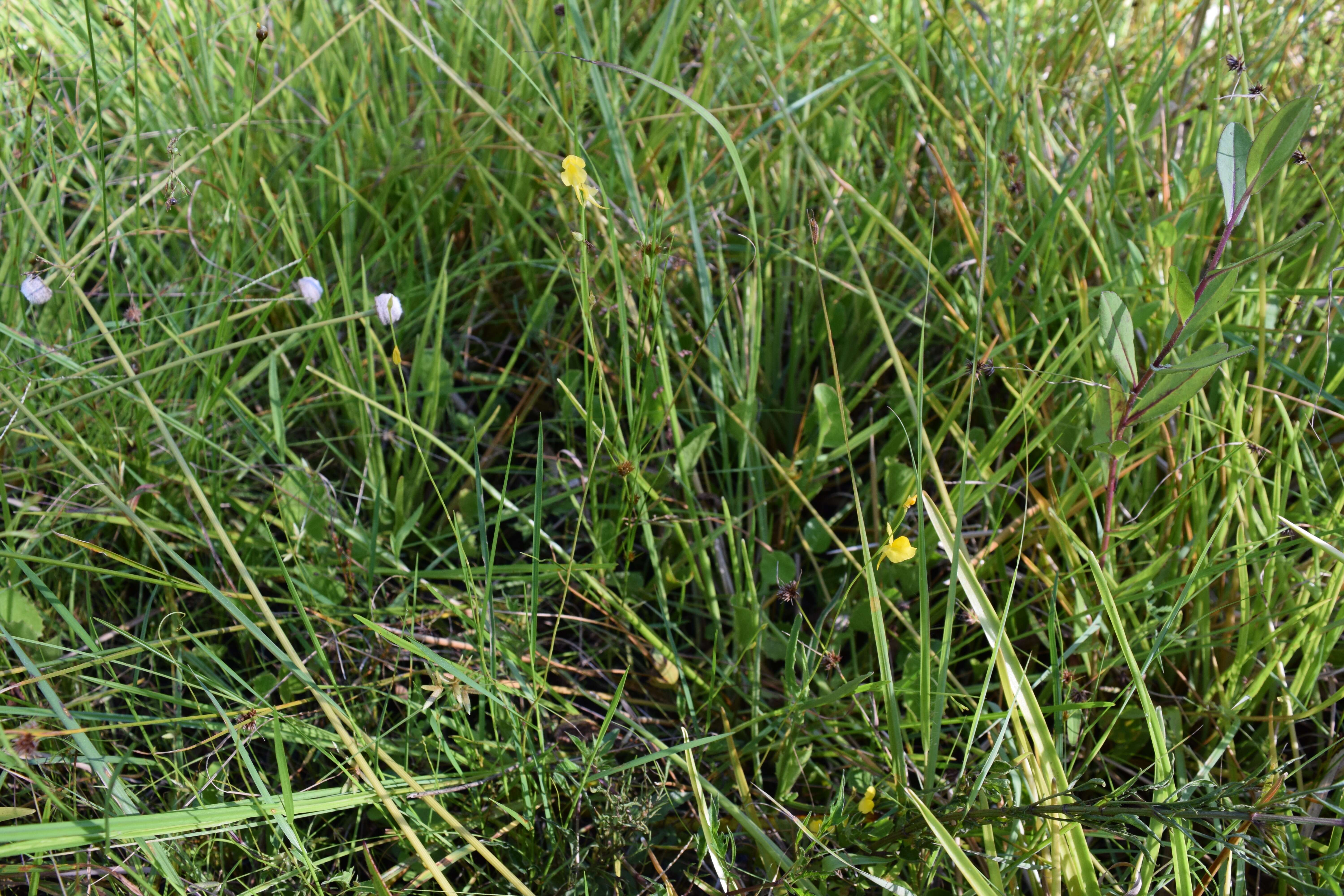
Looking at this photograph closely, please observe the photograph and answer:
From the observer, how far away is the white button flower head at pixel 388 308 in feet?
3.40

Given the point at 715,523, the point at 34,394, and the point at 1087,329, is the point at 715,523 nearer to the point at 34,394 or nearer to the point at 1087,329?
the point at 1087,329

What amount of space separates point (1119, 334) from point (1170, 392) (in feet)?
0.25

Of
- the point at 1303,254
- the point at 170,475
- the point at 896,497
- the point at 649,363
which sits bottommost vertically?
the point at 170,475

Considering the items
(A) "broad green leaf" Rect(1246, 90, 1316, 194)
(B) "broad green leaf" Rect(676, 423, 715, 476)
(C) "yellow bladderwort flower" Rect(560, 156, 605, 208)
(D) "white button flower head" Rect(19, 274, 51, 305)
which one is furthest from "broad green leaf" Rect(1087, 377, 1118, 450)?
(D) "white button flower head" Rect(19, 274, 51, 305)

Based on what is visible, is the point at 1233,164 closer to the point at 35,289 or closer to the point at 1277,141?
the point at 1277,141

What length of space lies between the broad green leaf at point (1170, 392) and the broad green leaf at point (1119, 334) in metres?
0.02

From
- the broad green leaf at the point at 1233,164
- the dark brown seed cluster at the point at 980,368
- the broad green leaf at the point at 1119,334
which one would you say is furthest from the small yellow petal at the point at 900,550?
the broad green leaf at the point at 1233,164

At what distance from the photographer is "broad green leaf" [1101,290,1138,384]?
2.75 ft

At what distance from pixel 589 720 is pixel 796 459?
412 mm

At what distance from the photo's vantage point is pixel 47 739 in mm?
895

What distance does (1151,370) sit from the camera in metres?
0.82

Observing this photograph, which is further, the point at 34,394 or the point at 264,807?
the point at 34,394

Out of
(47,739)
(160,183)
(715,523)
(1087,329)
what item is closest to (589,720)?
(715,523)

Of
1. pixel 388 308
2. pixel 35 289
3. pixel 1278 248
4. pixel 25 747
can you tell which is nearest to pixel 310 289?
pixel 388 308
